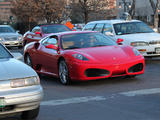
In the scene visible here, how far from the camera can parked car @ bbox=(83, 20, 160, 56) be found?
46.9ft

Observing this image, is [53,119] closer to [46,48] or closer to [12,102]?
[12,102]

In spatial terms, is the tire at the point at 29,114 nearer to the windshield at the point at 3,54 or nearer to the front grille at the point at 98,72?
the windshield at the point at 3,54

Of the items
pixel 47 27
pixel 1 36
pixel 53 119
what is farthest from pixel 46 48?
pixel 1 36

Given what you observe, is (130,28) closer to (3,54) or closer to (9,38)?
(3,54)

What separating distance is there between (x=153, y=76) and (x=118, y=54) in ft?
4.97

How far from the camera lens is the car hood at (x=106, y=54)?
977 cm

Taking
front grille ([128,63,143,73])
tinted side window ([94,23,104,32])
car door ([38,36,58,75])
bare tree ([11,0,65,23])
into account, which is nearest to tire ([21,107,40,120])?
front grille ([128,63,143,73])

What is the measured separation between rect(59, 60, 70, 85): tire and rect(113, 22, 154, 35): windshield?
5698 millimetres

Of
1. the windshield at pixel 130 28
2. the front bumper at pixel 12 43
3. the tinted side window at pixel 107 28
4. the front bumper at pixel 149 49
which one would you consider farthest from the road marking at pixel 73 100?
the front bumper at pixel 12 43

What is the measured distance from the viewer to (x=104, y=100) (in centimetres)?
781

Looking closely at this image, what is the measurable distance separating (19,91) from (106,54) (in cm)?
442

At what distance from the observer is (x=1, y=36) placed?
85.8 ft

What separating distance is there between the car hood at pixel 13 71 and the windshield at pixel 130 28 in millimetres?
9566

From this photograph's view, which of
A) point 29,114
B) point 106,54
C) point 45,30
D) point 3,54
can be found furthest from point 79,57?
point 45,30
